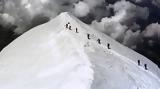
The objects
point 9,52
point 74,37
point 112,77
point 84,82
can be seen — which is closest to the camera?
point 84,82

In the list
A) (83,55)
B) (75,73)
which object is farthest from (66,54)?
(75,73)

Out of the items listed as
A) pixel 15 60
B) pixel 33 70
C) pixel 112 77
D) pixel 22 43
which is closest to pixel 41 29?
pixel 22 43

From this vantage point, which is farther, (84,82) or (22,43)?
(22,43)

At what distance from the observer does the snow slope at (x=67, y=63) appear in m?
19.1

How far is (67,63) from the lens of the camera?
66.3ft

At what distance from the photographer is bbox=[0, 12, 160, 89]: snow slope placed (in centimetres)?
1909

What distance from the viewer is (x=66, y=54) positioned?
21.2 meters

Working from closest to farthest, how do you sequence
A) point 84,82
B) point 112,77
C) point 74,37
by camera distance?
point 84,82 → point 112,77 → point 74,37

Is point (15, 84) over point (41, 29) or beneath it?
beneath

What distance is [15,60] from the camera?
24.0 metres

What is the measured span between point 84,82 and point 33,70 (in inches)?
166

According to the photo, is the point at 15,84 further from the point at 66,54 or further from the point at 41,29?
the point at 41,29

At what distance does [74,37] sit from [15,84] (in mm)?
4437

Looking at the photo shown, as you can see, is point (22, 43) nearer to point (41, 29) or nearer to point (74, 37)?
point (41, 29)
